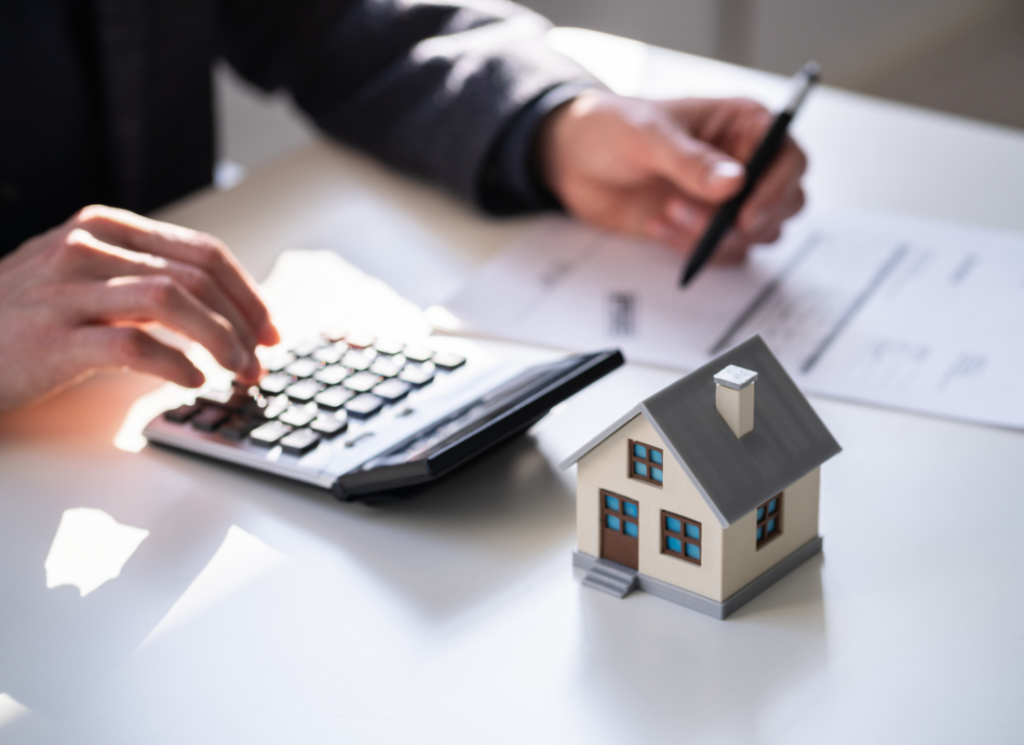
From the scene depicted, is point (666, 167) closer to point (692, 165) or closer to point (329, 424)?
point (692, 165)

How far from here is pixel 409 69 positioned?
36.8 inches

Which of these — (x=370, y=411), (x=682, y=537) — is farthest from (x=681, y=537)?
(x=370, y=411)

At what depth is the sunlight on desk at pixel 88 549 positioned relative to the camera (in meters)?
0.47

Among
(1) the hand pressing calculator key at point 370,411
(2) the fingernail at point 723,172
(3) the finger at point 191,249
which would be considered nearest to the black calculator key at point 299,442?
(1) the hand pressing calculator key at point 370,411

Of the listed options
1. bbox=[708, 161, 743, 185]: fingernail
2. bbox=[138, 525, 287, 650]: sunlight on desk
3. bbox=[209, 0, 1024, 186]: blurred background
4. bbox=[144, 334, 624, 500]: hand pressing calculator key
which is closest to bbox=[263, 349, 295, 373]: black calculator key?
bbox=[144, 334, 624, 500]: hand pressing calculator key

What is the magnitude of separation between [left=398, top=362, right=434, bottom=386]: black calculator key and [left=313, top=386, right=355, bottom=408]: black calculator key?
0.11 ft

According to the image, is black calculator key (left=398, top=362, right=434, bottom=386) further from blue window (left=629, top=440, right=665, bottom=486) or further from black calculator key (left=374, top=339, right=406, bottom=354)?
blue window (left=629, top=440, right=665, bottom=486)

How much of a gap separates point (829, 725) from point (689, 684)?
0.05 meters

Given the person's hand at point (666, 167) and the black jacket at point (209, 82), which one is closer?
the person's hand at point (666, 167)

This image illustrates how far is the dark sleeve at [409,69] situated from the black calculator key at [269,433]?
0.37 metres

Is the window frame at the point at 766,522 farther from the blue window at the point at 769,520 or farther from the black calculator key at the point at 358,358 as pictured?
the black calculator key at the point at 358,358

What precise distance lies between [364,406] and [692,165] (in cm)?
34

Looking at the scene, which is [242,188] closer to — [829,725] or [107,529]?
[107,529]

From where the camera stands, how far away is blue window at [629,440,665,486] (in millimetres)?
419
